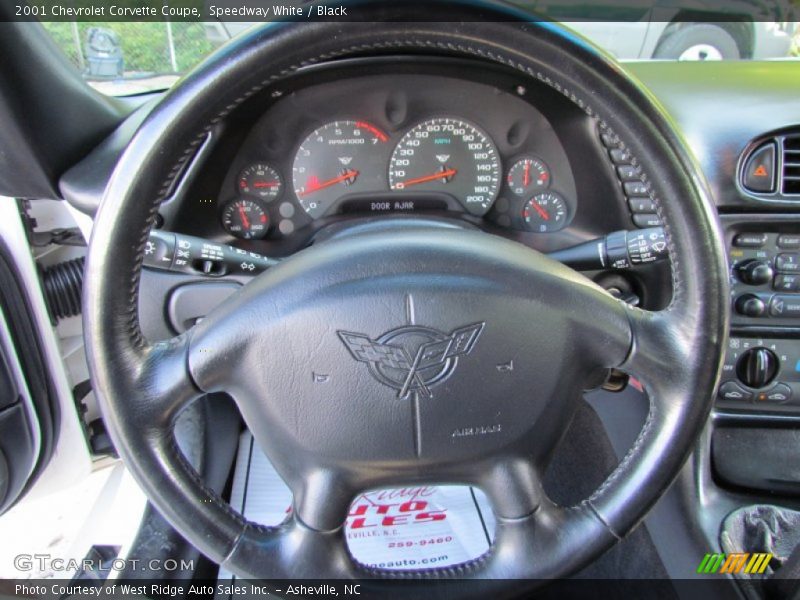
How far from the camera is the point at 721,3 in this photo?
238 centimetres

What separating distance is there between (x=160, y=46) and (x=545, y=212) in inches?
35.5

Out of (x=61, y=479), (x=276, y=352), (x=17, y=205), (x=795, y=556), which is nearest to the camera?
(x=276, y=352)

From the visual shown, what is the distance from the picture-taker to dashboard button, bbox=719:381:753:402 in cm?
145

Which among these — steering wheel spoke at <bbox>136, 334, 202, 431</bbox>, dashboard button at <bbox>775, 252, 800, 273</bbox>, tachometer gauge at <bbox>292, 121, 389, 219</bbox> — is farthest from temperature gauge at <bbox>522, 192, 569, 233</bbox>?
steering wheel spoke at <bbox>136, 334, 202, 431</bbox>

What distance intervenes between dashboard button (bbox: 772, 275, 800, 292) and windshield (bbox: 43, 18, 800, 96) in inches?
22.5

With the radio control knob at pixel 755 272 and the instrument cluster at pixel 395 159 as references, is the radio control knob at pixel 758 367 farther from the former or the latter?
the instrument cluster at pixel 395 159

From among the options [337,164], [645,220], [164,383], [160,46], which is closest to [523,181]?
[645,220]

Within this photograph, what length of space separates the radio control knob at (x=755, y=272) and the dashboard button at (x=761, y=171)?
5.8 inches

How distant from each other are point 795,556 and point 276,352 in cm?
87

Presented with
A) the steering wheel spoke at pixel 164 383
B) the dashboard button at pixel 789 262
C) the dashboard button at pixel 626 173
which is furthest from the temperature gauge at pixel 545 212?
the steering wheel spoke at pixel 164 383

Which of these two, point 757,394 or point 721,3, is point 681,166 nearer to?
point 757,394

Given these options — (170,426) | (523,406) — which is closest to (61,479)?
(170,426)

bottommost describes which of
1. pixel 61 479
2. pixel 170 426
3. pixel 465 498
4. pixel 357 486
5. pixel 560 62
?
pixel 61 479

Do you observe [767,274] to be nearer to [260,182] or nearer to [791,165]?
[791,165]
